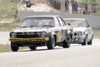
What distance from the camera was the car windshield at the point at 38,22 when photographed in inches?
714

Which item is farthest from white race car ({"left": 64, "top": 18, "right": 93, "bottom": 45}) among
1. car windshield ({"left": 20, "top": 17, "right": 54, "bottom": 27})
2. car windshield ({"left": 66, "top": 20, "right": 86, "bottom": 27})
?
car windshield ({"left": 20, "top": 17, "right": 54, "bottom": 27})

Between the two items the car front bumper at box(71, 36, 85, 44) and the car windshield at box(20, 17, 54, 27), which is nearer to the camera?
the car windshield at box(20, 17, 54, 27)

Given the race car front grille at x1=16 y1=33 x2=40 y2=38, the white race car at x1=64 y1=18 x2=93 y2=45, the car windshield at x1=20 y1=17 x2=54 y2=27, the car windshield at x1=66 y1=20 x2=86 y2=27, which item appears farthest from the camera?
the car windshield at x1=66 y1=20 x2=86 y2=27

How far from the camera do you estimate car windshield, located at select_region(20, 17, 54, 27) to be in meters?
18.1

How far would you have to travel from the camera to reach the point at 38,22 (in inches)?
722

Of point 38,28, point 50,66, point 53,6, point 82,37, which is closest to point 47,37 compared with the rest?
point 38,28

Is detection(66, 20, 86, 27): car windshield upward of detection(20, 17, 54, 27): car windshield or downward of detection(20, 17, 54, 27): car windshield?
downward

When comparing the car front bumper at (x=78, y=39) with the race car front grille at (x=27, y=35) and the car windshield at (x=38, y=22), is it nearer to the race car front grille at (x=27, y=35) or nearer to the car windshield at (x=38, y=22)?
the car windshield at (x=38, y=22)

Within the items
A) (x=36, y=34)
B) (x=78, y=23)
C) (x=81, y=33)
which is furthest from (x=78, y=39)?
(x=36, y=34)

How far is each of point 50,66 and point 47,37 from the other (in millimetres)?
8920

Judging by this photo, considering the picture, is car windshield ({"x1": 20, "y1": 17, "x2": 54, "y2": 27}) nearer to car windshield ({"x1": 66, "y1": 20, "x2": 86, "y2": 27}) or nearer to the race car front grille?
the race car front grille

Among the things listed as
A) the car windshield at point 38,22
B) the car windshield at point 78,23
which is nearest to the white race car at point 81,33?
the car windshield at point 78,23

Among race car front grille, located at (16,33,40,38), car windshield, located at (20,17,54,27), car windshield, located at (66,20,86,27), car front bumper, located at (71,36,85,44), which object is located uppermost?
car windshield, located at (20,17,54,27)

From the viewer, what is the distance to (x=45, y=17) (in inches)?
742
